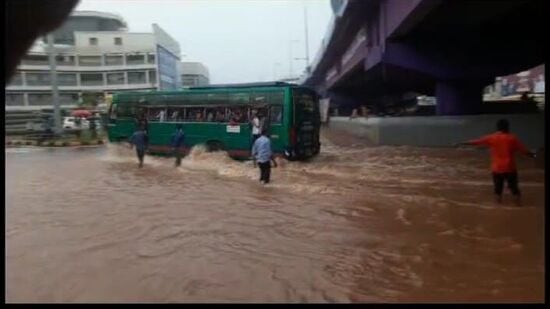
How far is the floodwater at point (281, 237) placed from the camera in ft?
23.2

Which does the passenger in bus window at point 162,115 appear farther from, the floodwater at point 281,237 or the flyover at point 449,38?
the flyover at point 449,38

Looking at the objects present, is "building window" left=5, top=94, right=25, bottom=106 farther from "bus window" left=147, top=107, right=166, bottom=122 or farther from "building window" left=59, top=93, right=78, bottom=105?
"bus window" left=147, top=107, right=166, bottom=122

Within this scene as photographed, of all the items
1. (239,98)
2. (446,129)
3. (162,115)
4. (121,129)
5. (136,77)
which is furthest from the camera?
(136,77)

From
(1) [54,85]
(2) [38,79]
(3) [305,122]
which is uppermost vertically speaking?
(2) [38,79]

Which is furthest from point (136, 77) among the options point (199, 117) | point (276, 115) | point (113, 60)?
point (276, 115)

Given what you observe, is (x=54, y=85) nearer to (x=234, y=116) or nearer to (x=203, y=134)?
(x=203, y=134)

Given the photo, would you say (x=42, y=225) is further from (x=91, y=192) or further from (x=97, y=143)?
(x=97, y=143)

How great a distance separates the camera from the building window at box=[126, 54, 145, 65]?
81.0m

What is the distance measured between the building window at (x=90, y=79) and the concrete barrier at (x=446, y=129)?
5872cm

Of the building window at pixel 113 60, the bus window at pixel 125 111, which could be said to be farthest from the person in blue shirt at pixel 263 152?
the building window at pixel 113 60

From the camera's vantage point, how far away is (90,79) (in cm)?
8262

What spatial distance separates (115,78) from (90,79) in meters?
3.40

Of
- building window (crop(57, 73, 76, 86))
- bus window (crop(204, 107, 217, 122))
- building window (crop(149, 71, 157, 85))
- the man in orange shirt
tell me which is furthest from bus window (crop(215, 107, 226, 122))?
building window (crop(57, 73, 76, 86))

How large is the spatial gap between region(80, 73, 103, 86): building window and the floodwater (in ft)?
218
